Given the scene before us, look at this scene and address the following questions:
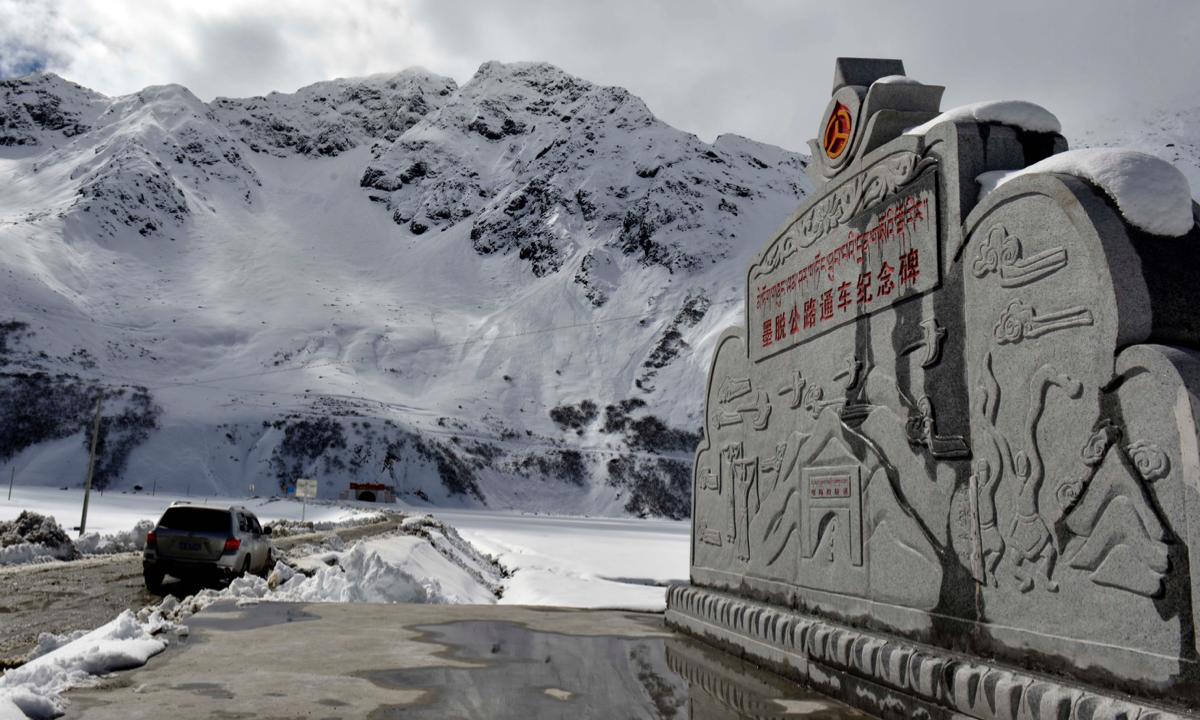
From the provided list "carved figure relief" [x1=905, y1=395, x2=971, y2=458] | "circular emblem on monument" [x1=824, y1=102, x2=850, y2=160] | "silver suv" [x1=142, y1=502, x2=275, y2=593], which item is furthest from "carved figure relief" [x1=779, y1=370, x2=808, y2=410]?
"silver suv" [x1=142, y1=502, x2=275, y2=593]

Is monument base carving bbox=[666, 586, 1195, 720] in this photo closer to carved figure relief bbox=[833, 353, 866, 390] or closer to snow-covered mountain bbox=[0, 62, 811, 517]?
carved figure relief bbox=[833, 353, 866, 390]

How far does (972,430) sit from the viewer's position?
491 cm

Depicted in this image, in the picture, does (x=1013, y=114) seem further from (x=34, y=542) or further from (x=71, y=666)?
(x=34, y=542)

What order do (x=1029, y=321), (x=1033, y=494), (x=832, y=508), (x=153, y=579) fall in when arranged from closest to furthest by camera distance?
(x=1033, y=494), (x=1029, y=321), (x=832, y=508), (x=153, y=579)

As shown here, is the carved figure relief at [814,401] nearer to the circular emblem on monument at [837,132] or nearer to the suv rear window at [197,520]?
the circular emblem on monument at [837,132]

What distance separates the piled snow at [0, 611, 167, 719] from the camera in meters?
4.37

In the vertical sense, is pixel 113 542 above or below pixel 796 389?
below

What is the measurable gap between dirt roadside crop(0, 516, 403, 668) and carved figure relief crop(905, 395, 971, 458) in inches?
291

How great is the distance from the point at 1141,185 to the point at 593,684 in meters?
4.98

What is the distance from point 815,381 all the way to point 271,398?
74.3m

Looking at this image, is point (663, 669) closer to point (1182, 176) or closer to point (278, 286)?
point (1182, 176)

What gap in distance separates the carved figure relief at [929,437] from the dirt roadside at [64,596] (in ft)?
24.3

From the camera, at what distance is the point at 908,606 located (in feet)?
17.3

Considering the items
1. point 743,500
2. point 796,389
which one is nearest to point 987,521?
point 796,389
